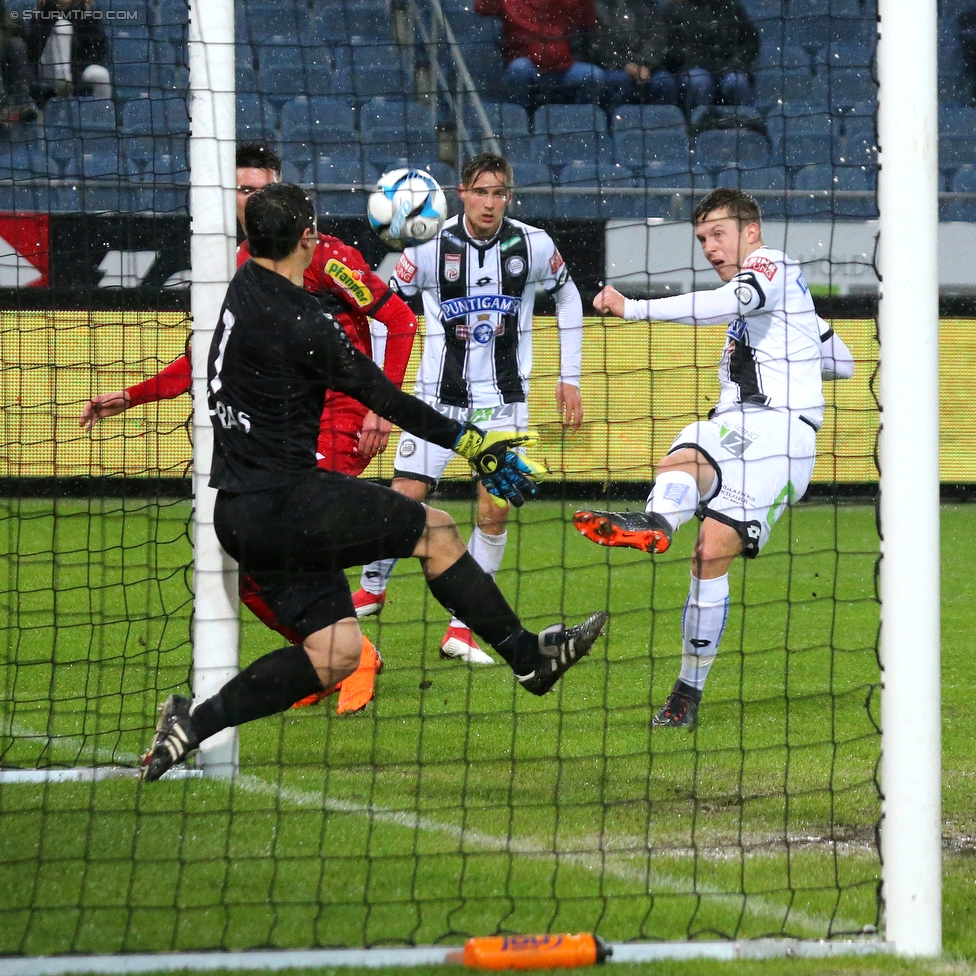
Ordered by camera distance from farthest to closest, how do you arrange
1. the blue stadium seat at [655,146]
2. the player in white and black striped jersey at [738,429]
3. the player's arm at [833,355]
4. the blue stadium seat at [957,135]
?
the blue stadium seat at [957,135] < the blue stadium seat at [655,146] < the player's arm at [833,355] < the player in white and black striped jersey at [738,429]

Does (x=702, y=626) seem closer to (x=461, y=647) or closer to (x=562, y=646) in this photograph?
(x=562, y=646)

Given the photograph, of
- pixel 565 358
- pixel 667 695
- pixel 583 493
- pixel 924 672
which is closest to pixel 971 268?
pixel 583 493

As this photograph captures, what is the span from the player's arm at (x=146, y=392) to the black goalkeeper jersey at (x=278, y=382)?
1182 mm

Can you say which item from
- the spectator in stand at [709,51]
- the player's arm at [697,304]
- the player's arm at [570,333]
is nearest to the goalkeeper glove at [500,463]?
the player's arm at [697,304]

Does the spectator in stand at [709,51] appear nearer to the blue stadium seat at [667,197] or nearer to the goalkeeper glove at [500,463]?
the blue stadium seat at [667,197]

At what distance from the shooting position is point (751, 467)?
5.01 m

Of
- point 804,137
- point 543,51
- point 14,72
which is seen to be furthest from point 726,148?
point 14,72

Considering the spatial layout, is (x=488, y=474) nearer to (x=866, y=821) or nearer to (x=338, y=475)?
(x=338, y=475)

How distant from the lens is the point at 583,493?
11477 mm

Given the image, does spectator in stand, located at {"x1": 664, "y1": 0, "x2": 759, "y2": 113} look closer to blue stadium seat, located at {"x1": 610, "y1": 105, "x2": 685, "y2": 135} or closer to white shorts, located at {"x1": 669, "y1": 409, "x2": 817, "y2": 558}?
blue stadium seat, located at {"x1": 610, "y1": 105, "x2": 685, "y2": 135}

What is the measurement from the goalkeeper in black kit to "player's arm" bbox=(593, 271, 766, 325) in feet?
3.44

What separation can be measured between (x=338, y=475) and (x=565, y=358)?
3.18m

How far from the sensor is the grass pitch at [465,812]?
10.6 ft

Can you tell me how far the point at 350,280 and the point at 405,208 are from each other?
0.77m
